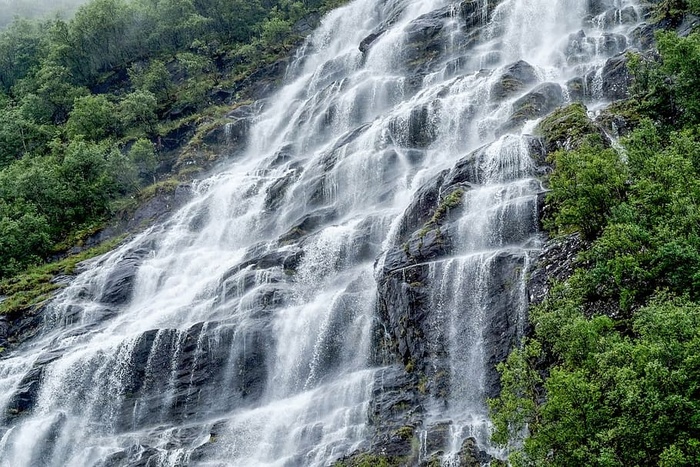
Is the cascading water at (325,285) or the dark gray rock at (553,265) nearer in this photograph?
the dark gray rock at (553,265)

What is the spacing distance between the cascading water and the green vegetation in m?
3.77

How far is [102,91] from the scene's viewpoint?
74562 mm

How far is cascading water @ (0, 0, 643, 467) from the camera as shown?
2434 cm

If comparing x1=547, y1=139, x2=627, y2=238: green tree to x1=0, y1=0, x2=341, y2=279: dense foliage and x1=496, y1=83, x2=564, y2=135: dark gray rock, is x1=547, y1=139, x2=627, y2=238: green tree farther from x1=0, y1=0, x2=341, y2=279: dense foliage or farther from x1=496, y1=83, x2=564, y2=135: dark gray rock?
x1=0, y1=0, x2=341, y2=279: dense foliage

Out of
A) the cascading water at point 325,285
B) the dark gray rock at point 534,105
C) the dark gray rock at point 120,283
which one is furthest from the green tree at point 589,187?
the dark gray rock at point 120,283

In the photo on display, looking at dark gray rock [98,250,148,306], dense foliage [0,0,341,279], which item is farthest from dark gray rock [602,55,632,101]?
dense foliage [0,0,341,279]

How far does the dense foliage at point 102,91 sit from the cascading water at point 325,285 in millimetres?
9604

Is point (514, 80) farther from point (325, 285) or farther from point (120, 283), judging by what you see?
point (120, 283)

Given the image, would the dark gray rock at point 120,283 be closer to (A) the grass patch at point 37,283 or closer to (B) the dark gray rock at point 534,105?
(A) the grass patch at point 37,283

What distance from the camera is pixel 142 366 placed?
30719 mm

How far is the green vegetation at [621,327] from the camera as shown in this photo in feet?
43.7

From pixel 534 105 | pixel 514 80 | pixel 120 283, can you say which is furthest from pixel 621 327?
pixel 120 283

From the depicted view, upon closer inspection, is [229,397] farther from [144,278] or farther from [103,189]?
[103,189]

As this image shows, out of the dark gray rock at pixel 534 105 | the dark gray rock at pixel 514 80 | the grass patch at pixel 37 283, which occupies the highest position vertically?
the grass patch at pixel 37 283
